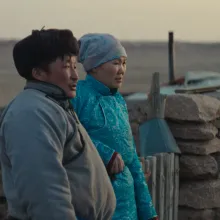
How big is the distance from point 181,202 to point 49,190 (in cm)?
376

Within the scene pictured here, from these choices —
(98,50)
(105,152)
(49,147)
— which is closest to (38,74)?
(49,147)

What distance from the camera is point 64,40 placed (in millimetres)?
3018

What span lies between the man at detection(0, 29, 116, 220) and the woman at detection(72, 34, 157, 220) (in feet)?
1.64

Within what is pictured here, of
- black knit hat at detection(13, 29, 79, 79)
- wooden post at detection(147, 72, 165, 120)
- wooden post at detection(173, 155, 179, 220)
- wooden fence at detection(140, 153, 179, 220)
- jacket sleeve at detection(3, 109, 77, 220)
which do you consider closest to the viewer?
jacket sleeve at detection(3, 109, 77, 220)

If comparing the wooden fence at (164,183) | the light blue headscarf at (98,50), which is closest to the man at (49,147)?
the light blue headscarf at (98,50)

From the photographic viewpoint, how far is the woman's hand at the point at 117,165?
350 centimetres

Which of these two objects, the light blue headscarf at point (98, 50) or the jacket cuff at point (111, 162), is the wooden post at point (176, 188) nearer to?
the light blue headscarf at point (98, 50)

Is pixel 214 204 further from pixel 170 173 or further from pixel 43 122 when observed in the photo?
pixel 43 122

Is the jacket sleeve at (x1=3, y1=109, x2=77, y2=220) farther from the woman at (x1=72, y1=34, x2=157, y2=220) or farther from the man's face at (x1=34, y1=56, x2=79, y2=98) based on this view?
the woman at (x1=72, y1=34, x2=157, y2=220)

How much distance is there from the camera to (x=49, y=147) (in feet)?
9.09

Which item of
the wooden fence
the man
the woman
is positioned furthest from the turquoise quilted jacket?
the wooden fence

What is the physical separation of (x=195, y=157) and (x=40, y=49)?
3.59m

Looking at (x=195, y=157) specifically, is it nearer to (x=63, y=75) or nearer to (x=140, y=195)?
(x=140, y=195)

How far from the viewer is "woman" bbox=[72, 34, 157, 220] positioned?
3553 millimetres
